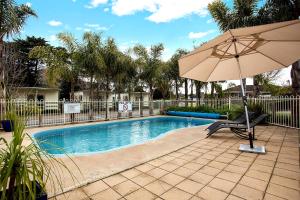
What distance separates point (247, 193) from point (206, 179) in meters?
0.66

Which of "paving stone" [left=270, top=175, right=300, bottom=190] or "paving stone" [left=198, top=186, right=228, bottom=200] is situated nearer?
"paving stone" [left=198, top=186, right=228, bottom=200]

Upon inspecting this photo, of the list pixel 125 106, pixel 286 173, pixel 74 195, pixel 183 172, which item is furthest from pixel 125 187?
pixel 125 106

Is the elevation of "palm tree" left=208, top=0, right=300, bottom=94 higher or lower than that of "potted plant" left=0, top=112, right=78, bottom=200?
higher

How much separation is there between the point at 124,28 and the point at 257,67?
15.0 m

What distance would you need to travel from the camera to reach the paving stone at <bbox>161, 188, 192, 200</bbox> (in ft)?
8.44

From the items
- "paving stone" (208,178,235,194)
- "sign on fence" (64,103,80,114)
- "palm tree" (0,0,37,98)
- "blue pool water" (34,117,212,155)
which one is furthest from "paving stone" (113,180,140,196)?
"sign on fence" (64,103,80,114)

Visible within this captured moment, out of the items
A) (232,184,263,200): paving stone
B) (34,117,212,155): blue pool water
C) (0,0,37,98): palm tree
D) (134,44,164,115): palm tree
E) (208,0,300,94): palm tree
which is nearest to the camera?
(232,184,263,200): paving stone

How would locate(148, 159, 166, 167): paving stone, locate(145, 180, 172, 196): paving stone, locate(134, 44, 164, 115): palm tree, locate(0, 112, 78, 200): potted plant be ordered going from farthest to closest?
locate(134, 44, 164, 115): palm tree, locate(148, 159, 166, 167): paving stone, locate(145, 180, 172, 196): paving stone, locate(0, 112, 78, 200): potted plant

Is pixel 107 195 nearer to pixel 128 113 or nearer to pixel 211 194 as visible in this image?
pixel 211 194

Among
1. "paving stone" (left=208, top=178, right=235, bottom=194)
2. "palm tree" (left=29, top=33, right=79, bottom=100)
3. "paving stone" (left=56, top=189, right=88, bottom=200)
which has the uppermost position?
"palm tree" (left=29, top=33, right=79, bottom=100)

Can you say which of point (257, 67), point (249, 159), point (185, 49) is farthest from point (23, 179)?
point (185, 49)

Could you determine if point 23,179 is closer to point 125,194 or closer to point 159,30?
point 125,194

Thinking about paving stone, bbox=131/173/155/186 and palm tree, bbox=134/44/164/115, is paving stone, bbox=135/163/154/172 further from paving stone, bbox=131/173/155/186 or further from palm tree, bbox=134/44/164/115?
palm tree, bbox=134/44/164/115

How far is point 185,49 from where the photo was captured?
23.3 meters
